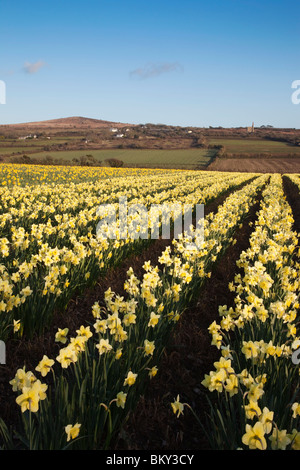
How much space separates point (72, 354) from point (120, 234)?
425 cm

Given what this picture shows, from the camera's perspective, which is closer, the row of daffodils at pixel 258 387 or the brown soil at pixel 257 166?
the row of daffodils at pixel 258 387

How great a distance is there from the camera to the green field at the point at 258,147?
7194 cm

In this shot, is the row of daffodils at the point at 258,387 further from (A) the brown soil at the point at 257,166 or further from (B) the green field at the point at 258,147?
(B) the green field at the point at 258,147

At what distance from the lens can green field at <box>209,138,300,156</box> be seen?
7194 cm

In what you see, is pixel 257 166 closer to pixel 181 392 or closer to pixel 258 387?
pixel 181 392

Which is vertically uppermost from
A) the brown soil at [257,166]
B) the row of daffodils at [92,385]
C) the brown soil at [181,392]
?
the brown soil at [257,166]

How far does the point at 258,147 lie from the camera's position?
77875 mm

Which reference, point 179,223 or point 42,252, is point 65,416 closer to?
point 42,252

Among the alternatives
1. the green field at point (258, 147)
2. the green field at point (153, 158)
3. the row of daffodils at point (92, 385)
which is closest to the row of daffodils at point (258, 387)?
the row of daffodils at point (92, 385)

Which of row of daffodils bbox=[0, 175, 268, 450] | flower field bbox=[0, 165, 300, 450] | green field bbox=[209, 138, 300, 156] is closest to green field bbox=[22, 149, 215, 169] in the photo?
green field bbox=[209, 138, 300, 156]

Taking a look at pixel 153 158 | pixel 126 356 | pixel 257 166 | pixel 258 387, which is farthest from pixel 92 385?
pixel 153 158

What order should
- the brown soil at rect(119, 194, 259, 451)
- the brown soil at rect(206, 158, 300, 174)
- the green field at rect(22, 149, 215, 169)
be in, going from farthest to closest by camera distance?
the green field at rect(22, 149, 215, 169) < the brown soil at rect(206, 158, 300, 174) < the brown soil at rect(119, 194, 259, 451)

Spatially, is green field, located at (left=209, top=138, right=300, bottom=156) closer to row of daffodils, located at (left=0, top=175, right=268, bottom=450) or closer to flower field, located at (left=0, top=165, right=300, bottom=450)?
flower field, located at (left=0, top=165, right=300, bottom=450)

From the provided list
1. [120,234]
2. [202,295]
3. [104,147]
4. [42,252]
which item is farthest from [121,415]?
[104,147]
